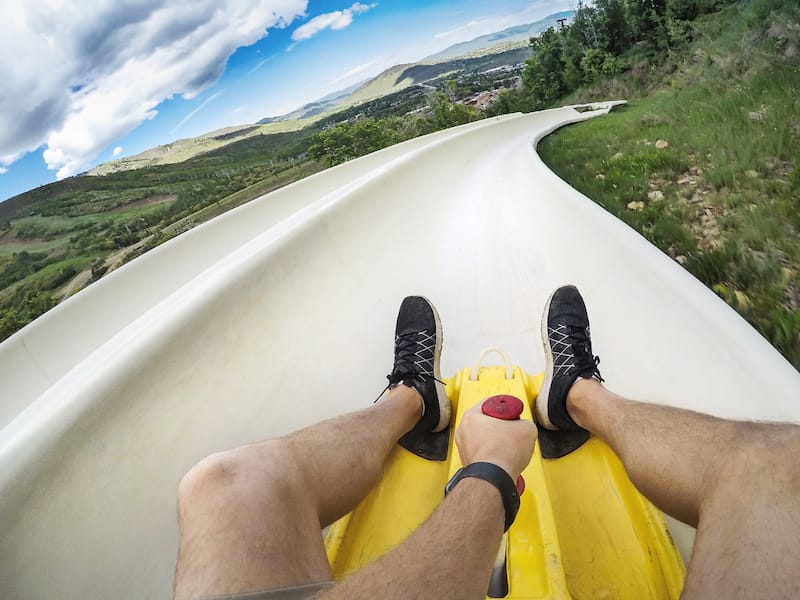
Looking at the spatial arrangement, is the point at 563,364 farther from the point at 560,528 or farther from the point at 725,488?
the point at 725,488

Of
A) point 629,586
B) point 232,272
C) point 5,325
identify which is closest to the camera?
point 629,586

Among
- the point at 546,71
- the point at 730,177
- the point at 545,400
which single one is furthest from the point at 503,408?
the point at 546,71

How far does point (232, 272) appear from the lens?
1.29m

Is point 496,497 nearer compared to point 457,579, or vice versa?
point 457,579

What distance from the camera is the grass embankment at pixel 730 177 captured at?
137 cm

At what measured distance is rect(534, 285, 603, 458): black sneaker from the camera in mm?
1072

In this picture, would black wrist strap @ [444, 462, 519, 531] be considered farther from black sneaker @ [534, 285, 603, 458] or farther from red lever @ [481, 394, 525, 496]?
black sneaker @ [534, 285, 603, 458]

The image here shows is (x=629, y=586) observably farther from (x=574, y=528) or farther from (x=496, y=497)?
(x=496, y=497)

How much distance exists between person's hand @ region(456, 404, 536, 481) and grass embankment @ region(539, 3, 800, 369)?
75cm

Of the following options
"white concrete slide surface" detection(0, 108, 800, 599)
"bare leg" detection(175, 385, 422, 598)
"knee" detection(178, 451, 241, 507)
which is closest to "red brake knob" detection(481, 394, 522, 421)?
"bare leg" detection(175, 385, 422, 598)

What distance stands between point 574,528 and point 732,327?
0.56m

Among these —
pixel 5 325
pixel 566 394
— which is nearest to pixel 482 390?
pixel 566 394

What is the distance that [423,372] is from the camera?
1282 mm

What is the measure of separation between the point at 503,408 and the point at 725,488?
43cm
